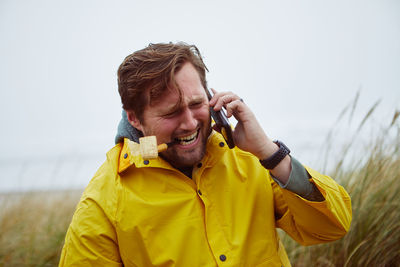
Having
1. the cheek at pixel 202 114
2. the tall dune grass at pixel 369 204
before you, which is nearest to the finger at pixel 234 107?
the cheek at pixel 202 114

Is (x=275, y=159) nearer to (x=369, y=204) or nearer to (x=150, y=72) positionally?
(x=150, y=72)

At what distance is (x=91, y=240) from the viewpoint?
5.68 feet

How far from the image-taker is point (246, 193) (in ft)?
6.34

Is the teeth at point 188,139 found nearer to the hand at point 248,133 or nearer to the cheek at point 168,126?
the cheek at point 168,126

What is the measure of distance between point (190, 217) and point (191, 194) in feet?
0.48

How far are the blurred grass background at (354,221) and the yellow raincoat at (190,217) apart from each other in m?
0.63

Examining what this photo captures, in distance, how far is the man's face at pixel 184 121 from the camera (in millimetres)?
1979

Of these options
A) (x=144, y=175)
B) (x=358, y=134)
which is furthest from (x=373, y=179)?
(x=144, y=175)

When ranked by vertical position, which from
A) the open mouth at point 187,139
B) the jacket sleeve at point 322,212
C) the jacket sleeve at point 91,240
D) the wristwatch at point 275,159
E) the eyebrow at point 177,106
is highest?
the eyebrow at point 177,106

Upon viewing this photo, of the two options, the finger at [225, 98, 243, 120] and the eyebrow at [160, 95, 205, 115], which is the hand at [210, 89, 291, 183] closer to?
the finger at [225, 98, 243, 120]

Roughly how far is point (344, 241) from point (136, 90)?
6.71 ft

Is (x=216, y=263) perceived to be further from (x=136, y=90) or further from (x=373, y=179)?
(x=373, y=179)

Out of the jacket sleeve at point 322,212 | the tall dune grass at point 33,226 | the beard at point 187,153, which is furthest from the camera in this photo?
the tall dune grass at point 33,226

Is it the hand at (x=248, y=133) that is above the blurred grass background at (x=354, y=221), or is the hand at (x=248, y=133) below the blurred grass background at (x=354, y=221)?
above
